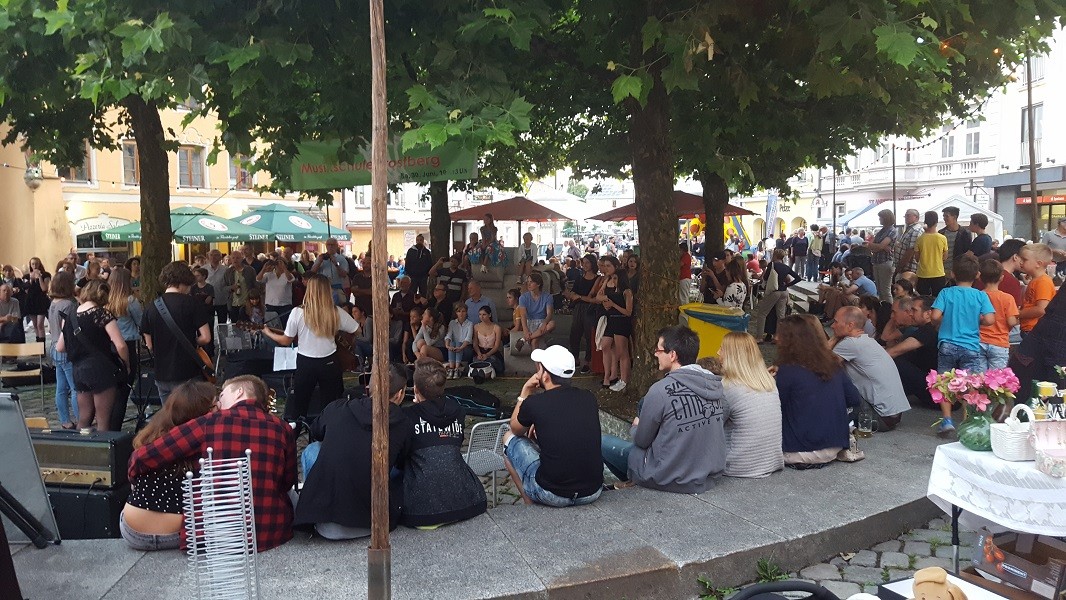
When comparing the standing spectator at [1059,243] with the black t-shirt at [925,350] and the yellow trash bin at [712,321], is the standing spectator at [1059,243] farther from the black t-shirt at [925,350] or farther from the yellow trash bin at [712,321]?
the yellow trash bin at [712,321]

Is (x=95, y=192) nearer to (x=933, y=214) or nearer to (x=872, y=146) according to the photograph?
(x=872, y=146)

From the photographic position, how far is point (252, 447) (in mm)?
A: 4754

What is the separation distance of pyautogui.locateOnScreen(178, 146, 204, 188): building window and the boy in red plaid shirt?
3527 cm

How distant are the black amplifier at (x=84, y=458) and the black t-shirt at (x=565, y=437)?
260cm

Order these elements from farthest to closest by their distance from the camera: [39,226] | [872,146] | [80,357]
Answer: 1. [39,226]
2. [872,146]
3. [80,357]

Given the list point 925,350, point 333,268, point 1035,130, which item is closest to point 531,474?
point 925,350

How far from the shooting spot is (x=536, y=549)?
16.2 ft

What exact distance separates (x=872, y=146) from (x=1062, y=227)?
6.45 m

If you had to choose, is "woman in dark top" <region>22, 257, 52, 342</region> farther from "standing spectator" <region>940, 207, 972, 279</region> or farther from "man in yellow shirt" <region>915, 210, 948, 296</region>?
"standing spectator" <region>940, 207, 972, 279</region>

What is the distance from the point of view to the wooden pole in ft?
11.8

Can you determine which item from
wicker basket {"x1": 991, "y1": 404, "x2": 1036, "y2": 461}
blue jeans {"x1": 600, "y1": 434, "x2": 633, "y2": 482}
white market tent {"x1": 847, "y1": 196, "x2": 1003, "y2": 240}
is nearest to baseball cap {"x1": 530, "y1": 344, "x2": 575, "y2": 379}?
blue jeans {"x1": 600, "y1": 434, "x2": 633, "y2": 482}

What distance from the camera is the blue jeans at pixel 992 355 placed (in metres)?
7.88

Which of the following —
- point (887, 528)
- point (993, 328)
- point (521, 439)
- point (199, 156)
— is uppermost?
point (199, 156)

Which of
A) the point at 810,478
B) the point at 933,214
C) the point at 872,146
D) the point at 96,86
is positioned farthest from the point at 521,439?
the point at 872,146
